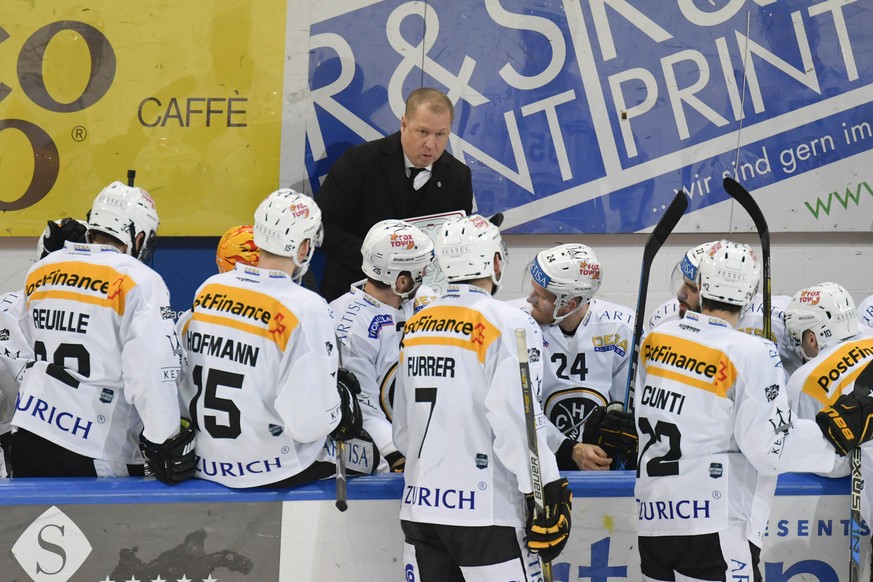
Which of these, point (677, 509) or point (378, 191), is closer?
point (677, 509)

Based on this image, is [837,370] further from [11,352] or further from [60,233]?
[11,352]

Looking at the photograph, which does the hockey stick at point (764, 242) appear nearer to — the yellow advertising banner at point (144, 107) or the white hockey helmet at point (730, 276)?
the white hockey helmet at point (730, 276)

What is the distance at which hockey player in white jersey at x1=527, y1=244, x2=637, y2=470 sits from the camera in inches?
150

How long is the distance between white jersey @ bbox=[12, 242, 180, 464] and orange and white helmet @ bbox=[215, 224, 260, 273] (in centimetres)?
83

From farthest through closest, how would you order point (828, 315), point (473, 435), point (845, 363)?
point (828, 315) → point (845, 363) → point (473, 435)

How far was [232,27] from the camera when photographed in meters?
5.45

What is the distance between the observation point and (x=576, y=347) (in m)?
3.99

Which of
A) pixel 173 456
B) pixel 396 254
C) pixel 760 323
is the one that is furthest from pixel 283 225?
pixel 760 323

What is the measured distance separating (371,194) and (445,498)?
234cm

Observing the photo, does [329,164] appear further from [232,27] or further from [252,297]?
[252,297]

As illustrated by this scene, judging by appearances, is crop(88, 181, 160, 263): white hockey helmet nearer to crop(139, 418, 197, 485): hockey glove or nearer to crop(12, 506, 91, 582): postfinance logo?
crop(139, 418, 197, 485): hockey glove

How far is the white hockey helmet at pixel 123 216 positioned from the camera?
3.36 m

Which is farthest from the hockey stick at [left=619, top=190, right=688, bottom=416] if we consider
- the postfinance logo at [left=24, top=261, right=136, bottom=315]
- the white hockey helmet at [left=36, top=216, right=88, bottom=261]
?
the white hockey helmet at [left=36, top=216, right=88, bottom=261]

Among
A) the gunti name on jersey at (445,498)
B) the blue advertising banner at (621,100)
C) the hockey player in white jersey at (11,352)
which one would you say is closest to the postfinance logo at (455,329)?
the gunti name on jersey at (445,498)
